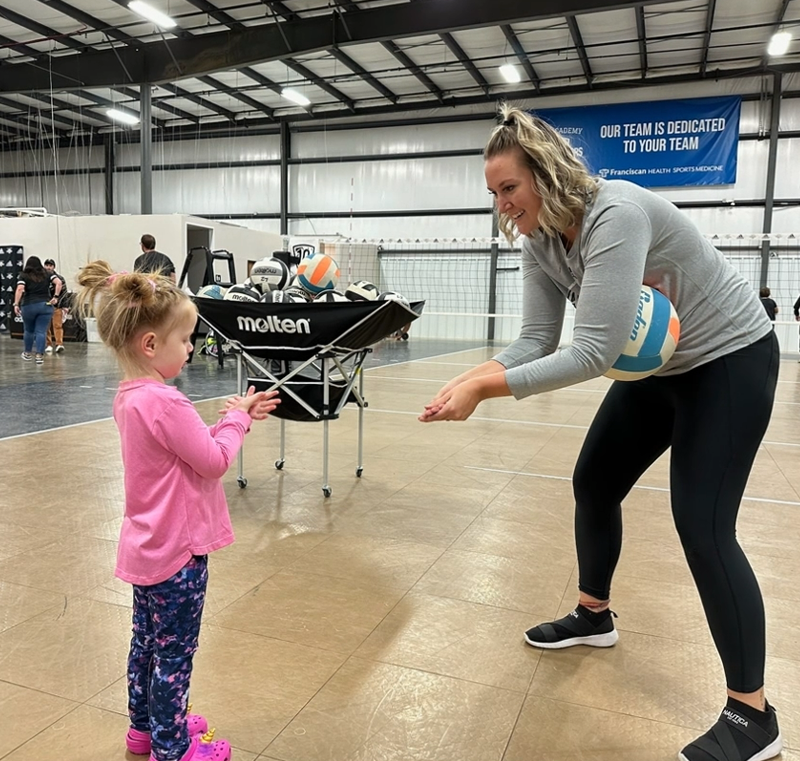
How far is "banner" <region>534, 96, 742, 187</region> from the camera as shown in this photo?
1429cm

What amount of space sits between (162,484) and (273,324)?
187cm

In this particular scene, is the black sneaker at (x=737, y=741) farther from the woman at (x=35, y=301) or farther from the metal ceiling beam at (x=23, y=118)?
the metal ceiling beam at (x=23, y=118)

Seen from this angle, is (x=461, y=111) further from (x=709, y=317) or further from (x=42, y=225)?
(x=709, y=317)

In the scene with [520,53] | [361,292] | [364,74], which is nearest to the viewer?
[361,292]

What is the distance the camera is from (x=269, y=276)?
13.4ft

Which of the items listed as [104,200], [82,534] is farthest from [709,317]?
[104,200]

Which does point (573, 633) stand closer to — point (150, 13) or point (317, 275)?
point (317, 275)

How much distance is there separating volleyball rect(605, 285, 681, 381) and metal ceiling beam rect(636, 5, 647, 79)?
39.7ft

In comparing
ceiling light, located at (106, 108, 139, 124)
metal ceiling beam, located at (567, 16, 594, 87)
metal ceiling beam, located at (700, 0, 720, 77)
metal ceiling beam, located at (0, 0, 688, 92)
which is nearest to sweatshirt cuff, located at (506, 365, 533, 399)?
metal ceiling beam, located at (0, 0, 688, 92)

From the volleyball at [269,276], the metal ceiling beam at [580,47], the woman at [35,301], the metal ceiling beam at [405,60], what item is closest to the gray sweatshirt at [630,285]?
the volleyball at [269,276]

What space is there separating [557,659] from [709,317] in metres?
1.03

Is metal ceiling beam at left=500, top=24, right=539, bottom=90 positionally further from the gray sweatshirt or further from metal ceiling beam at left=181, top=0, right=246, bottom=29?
the gray sweatshirt

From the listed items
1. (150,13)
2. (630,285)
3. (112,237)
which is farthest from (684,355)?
(112,237)

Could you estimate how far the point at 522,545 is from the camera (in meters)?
2.61
